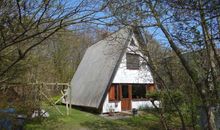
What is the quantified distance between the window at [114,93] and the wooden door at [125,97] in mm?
482

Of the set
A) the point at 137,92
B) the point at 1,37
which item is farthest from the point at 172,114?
the point at 137,92

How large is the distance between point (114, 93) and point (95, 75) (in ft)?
7.22

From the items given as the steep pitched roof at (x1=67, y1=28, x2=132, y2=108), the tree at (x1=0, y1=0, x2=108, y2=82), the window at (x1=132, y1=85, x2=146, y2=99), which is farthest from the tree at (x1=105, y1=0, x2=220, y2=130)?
the window at (x1=132, y1=85, x2=146, y2=99)

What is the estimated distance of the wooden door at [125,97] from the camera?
1975cm

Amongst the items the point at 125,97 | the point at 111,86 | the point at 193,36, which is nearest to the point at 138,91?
the point at 125,97

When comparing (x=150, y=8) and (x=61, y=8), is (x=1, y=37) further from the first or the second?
Result: (x=150, y=8)

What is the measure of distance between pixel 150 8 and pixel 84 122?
32.8ft

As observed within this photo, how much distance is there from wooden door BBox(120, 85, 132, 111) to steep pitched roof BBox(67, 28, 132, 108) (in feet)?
6.12

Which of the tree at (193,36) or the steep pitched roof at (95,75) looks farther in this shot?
the steep pitched roof at (95,75)

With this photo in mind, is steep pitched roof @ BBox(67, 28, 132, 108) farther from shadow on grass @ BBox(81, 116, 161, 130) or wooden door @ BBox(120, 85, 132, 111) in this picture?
shadow on grass @ BBox(81, 116, 161, 130)

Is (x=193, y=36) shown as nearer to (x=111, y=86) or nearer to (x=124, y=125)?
(x=124, y=125)

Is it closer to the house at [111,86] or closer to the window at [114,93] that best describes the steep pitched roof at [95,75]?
the house at [111,86]

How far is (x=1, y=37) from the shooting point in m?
3.97

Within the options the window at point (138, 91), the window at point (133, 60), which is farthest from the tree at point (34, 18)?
the window at point (138, 91)
